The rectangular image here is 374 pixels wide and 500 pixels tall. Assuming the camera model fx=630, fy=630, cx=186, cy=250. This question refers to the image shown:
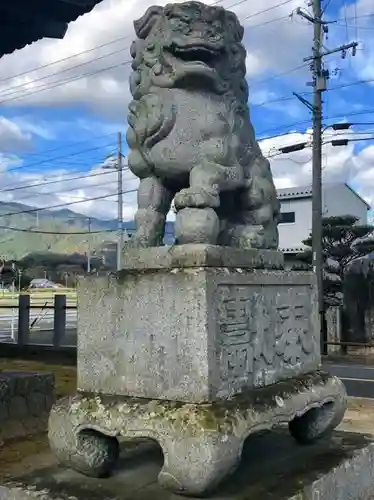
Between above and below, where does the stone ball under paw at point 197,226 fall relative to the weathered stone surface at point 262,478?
above

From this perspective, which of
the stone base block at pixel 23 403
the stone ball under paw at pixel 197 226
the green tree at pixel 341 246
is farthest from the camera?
the green tree at pixel 341 246

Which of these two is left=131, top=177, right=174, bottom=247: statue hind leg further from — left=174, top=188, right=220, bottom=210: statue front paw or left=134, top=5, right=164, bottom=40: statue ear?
left=134, top=5, right=164, bottom=40: statue ear

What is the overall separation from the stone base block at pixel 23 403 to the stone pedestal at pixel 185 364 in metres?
3.47

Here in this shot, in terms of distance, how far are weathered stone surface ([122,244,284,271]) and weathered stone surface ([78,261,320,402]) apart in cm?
8

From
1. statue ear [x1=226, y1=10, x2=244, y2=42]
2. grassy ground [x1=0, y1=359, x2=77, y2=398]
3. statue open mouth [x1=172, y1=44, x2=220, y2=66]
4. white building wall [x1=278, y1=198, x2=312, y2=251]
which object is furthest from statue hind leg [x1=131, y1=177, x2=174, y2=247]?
white building wall [x1=278, y1=198, x2=312, y2=251]

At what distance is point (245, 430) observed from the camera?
115 inches

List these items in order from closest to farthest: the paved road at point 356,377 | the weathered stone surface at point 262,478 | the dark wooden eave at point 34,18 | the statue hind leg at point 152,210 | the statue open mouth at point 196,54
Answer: the weathered stone surface at point 262,478, the statue open mouth at point 196,54, the statue hind leg at point 152,210, the dark wooden eave at point 34,18, the paved road at point 356,377

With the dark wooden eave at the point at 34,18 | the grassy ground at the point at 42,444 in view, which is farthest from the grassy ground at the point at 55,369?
the dark wooden eave at the point at 34,18

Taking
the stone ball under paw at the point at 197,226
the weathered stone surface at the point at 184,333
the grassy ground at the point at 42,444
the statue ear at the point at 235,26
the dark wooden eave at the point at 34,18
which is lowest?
the grassy ground at the point at 42,444

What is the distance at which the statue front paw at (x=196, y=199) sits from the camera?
10.8ft

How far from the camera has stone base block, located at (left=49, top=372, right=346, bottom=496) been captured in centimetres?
275

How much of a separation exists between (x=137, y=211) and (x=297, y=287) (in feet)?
3.42

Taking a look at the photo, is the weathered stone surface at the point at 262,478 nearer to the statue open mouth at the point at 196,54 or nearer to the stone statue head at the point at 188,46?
the stone statue head at the point at 188,46

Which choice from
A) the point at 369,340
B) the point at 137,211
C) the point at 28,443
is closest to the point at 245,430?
the point at 137,211
